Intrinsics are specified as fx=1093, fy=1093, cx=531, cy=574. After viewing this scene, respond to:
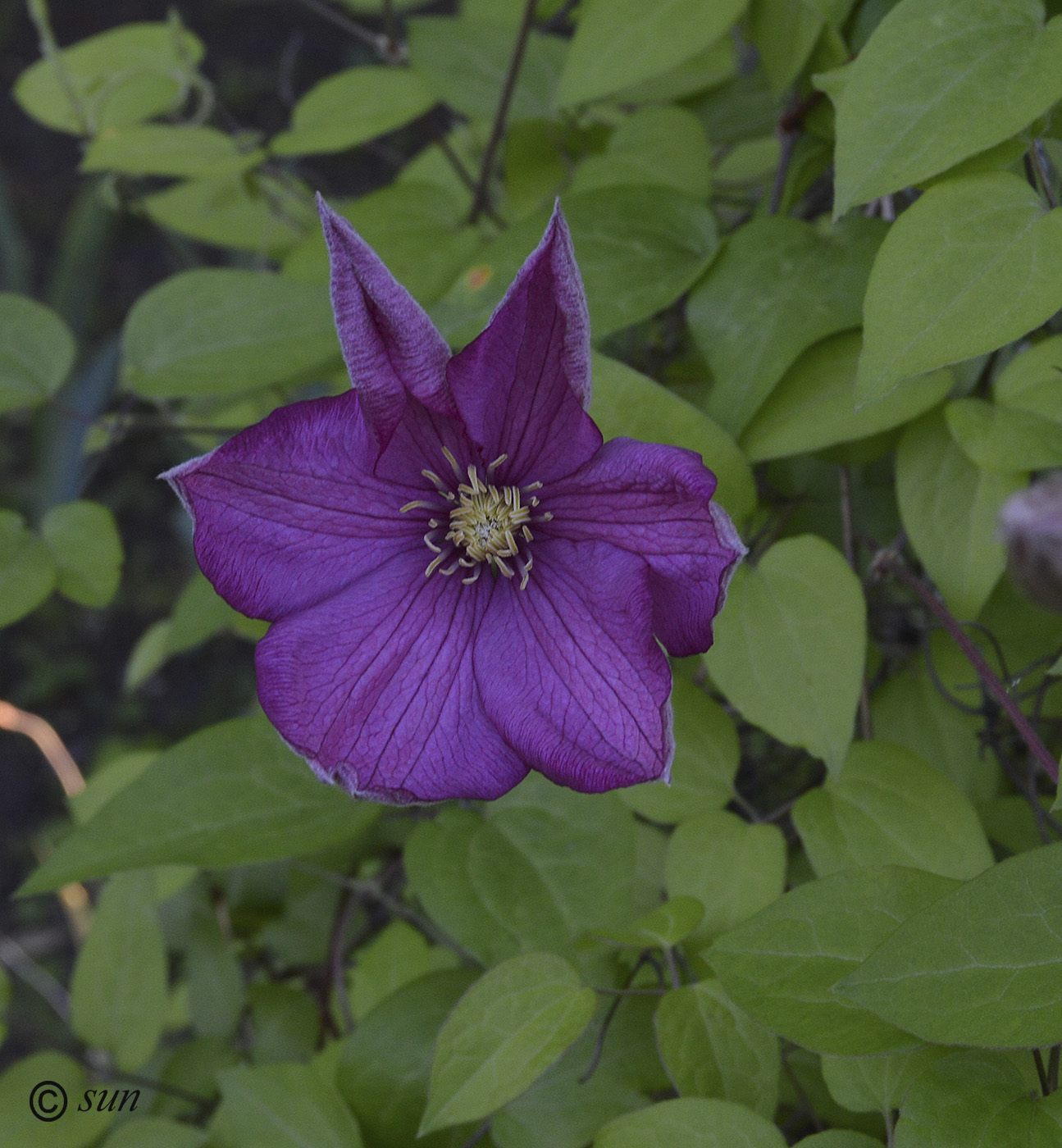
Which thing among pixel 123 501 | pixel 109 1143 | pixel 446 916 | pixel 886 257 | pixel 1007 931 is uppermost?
pixel 886 257

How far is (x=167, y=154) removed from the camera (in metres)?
0.93

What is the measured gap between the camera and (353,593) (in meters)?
0.67

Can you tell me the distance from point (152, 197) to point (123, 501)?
1.39 meters

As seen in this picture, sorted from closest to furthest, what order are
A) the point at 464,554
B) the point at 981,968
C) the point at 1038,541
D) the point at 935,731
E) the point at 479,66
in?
the point at 1038,541, the point at 981,968, the point at 464,554, the point at 935,731, the point at 479,66

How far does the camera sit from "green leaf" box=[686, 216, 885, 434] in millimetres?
680

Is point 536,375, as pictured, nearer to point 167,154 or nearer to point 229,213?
point 167,154

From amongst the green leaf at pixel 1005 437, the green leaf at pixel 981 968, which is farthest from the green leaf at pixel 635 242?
the green leaf at pixel 981 968

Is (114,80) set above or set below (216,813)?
above

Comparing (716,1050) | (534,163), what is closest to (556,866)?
(716,1050)

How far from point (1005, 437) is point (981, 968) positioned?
31cm

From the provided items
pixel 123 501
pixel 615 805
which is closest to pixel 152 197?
pixel 615 805

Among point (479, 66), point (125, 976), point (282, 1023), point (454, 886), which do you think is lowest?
point (282, 1023)

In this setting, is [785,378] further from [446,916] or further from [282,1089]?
[282,1089]

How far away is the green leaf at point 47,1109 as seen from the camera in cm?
78
